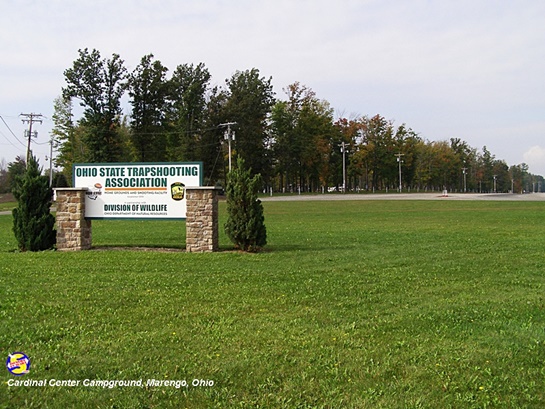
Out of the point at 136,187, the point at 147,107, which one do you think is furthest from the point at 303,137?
the point at 136,187

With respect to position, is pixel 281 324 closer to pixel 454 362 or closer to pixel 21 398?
pixel 454 362

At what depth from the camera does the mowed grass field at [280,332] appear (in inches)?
148

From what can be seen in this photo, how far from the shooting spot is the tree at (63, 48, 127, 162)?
201 ft

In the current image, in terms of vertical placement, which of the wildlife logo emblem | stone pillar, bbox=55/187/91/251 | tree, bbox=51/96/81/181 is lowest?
stone pillar, bbox=55/187/91/251

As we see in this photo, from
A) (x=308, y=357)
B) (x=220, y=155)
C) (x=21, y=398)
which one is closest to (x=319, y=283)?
(x=308, y=357)

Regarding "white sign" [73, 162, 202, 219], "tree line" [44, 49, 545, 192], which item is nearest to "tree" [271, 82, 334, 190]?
"tree line" [44, 49, 545, 192]

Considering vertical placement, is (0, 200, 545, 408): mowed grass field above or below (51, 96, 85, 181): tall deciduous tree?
below

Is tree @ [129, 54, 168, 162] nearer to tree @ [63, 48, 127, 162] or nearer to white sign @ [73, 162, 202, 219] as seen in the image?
tree @ [63, 48, 127, 162]

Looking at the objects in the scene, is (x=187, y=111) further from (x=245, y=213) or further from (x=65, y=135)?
(x=245, y=213)

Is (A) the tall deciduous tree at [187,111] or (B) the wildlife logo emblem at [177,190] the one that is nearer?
(B) the wildlife logo emblem at [177,190]
